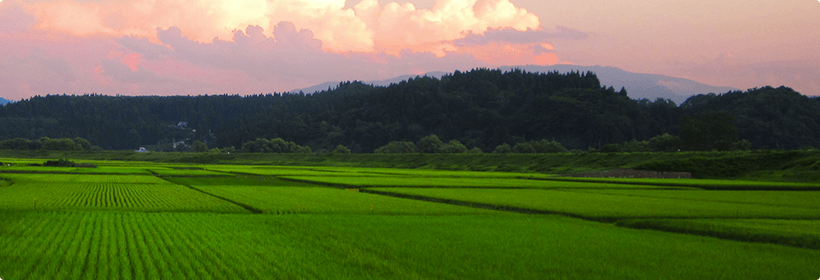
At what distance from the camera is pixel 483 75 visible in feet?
576

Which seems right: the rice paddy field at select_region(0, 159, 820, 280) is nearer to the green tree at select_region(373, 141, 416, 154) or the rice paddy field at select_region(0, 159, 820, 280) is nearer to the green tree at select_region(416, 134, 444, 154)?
the green tree at select_region(373, 141, 416, 154)

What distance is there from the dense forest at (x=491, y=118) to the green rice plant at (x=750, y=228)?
95895mm

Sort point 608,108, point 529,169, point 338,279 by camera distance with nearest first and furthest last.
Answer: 1. point 338,279
2. point 529,169
3. point 608,108

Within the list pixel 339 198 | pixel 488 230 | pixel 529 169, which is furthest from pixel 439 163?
pixel 488 230

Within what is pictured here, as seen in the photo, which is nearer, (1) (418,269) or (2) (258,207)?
(1) (418,269)

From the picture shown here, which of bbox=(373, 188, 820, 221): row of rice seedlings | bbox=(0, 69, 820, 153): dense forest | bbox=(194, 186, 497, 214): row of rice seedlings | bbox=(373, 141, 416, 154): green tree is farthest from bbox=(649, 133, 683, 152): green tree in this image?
bbox=(194, 186, 497, 214): row of rice seedlings

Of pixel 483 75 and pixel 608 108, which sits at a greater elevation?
pixel 483 75

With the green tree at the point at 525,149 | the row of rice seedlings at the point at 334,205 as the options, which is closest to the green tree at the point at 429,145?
the green tree at the point at 525,149

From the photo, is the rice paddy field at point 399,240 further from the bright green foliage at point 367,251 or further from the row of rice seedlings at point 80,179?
the row of rice seedlings at point 80,179

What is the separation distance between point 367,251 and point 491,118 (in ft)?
439

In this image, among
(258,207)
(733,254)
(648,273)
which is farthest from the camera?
(258,207)

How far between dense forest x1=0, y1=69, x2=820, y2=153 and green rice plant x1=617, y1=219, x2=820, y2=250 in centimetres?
9590

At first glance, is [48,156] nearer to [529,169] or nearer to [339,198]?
[529,169]

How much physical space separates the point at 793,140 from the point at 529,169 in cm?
5948
